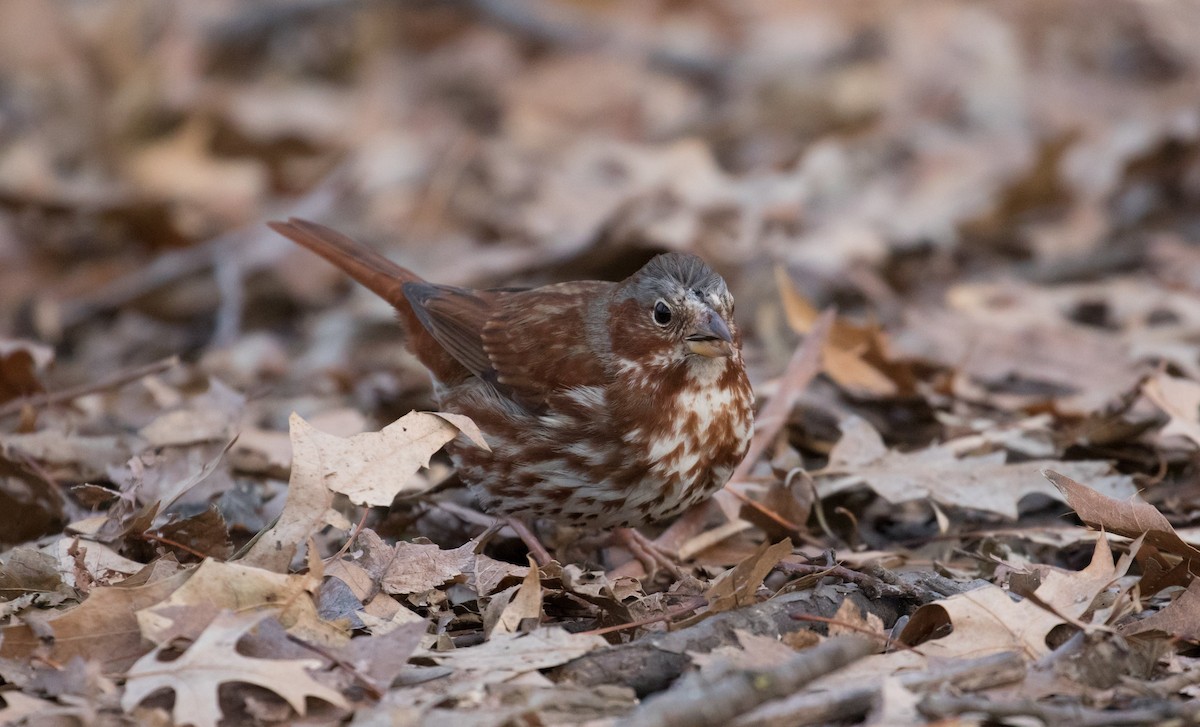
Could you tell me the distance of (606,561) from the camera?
453 centimetres

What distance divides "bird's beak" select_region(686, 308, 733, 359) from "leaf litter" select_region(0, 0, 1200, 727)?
1.91 ft

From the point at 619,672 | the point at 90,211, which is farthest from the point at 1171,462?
the point at 90,211

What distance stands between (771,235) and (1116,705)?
4342mm

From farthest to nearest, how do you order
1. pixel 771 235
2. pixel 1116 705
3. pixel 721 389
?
pixel 771 235
pixel 721 389
pixel 1116 705

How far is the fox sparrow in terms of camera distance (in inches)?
161

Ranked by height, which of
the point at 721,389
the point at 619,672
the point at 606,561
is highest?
the point at 721,389

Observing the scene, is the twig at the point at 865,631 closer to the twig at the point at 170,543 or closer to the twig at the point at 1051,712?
the twig at the point at 1051,712

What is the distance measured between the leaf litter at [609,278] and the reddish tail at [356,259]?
1.75 ft

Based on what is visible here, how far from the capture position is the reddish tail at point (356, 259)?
5176 mm

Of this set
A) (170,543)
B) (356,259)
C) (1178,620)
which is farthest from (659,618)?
(356,259)

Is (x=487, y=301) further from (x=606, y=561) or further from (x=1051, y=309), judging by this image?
(x=1051, y=309)

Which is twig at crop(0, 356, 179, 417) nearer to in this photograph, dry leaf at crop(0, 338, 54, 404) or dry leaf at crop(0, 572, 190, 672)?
dry leaf at crop(0, 338, 54, 404)

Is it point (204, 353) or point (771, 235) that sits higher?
point (771, 235)

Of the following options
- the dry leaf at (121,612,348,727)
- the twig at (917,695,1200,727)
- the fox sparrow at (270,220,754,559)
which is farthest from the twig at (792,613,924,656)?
the dry leaf at (121,612,348,727)
